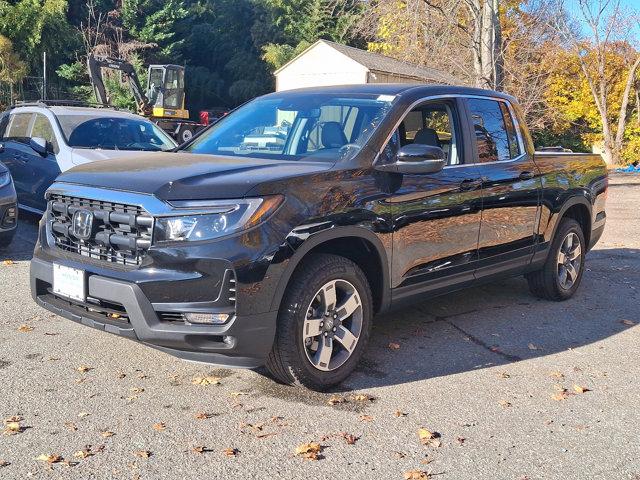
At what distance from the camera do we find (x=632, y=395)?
4504 millimetres

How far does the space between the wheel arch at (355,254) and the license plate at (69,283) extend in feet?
3.71

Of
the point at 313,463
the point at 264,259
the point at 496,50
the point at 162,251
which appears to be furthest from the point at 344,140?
the point at 496,50

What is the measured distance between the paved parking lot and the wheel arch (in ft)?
1.88

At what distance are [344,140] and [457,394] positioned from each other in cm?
181

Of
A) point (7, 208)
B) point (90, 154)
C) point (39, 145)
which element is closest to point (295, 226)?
point (7, 208)

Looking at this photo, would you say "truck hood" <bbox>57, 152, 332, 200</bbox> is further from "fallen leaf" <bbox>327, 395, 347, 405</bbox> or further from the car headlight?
"fallen leaf" <bbox>327, 395, 347, 405</bbox>

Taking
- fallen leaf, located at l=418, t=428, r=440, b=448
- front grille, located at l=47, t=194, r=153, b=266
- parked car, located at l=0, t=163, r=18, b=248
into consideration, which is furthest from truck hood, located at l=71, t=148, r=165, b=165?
fallen leaf, located at l=418, t=428, r=440, b=448

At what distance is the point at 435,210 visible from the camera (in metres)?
4.86

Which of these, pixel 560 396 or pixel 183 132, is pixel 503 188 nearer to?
pixel 560 396

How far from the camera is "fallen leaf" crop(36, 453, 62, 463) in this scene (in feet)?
10.7

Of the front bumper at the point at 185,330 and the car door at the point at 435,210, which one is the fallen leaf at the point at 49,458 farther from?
the car door at the point at 435,210

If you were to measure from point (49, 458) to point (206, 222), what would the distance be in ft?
4.55

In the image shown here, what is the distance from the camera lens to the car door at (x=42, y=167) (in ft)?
29.7

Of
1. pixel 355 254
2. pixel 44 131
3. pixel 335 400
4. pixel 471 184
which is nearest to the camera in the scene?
pixel 335 400
